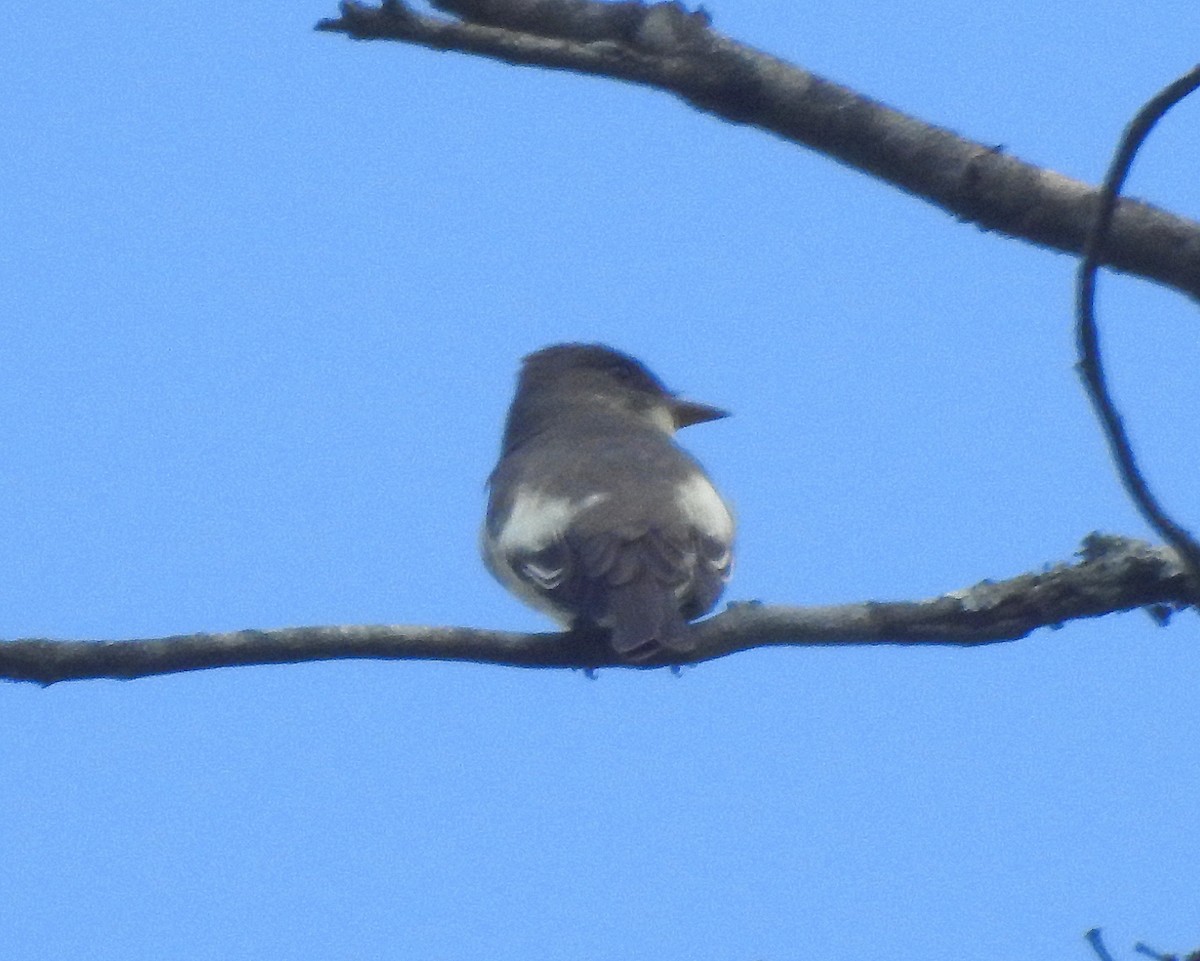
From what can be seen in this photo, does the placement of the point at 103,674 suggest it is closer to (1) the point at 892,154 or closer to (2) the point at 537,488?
(1) the point at 892,154

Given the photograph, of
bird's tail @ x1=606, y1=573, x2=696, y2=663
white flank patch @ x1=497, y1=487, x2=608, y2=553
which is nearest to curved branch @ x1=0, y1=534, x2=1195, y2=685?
bird's tail @ x1=606, y1=573, x2=696, y2=663

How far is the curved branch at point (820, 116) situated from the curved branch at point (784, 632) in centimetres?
100

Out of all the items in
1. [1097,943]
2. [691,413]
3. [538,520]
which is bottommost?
[1097,943]

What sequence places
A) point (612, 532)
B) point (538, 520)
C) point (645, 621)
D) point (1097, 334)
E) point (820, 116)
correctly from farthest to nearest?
point (538, 520), point (612, 532), point (645, 621), point (820, 116), point (1097, 334)

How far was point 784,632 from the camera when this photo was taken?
14.5 ft

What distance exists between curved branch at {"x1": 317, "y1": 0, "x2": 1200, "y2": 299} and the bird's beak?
16.5ft

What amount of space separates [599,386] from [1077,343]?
5465mm

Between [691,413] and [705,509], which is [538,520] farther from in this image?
[691,413]

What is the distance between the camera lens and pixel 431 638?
4242 mm

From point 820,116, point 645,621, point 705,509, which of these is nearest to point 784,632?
point 645,621

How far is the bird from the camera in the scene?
562 centimetres

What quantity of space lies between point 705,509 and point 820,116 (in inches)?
115

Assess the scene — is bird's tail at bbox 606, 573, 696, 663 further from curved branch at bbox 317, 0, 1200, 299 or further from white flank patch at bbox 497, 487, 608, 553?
curved branch at bbox 317, 0, 1200, 299

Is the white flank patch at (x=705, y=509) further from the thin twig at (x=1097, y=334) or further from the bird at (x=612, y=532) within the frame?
the thin twig at (x=1097, y=334)
